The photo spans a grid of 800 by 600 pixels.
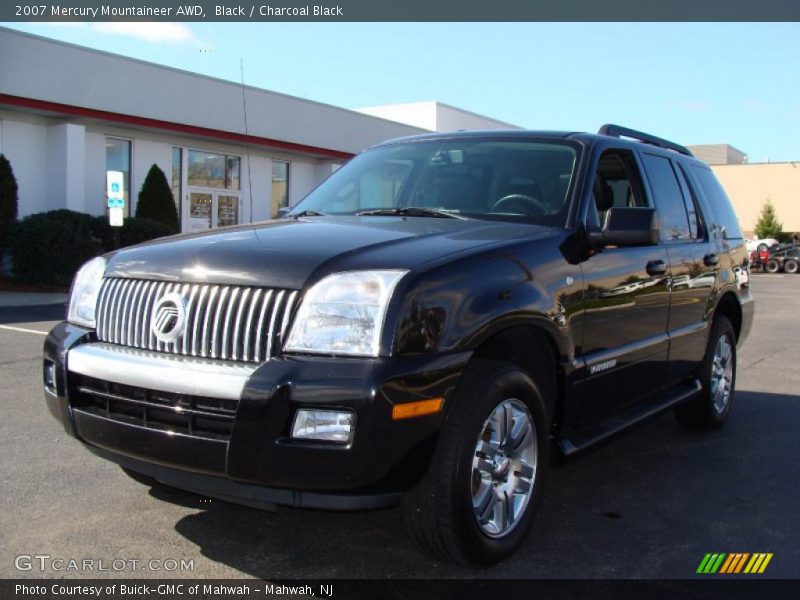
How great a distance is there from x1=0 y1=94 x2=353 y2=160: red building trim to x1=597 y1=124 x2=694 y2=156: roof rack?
12.6 metres

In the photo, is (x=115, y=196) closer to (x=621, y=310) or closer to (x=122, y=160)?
(x=122, y=160)

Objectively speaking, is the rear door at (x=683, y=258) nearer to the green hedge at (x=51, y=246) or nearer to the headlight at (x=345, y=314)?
the headlight at (x=345, y=314)

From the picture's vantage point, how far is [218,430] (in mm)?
2984

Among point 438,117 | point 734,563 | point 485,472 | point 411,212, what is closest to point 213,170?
point 438,117

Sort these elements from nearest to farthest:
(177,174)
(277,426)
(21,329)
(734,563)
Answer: (277,426) → (734,563) → (21,329) → (177,174)

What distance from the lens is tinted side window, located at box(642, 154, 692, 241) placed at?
514cm

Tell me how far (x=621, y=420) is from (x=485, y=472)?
4.44 ft

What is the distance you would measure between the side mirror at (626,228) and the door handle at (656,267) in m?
0.59

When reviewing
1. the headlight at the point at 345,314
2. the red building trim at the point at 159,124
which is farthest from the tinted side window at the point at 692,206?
the red building trim at the point at 159,124

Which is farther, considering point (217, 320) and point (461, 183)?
point (461, 183)

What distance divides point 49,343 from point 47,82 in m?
17.8

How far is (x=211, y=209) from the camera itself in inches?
982

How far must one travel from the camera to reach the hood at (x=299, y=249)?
3148mm

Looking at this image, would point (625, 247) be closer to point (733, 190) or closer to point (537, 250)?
point (537, 250)
